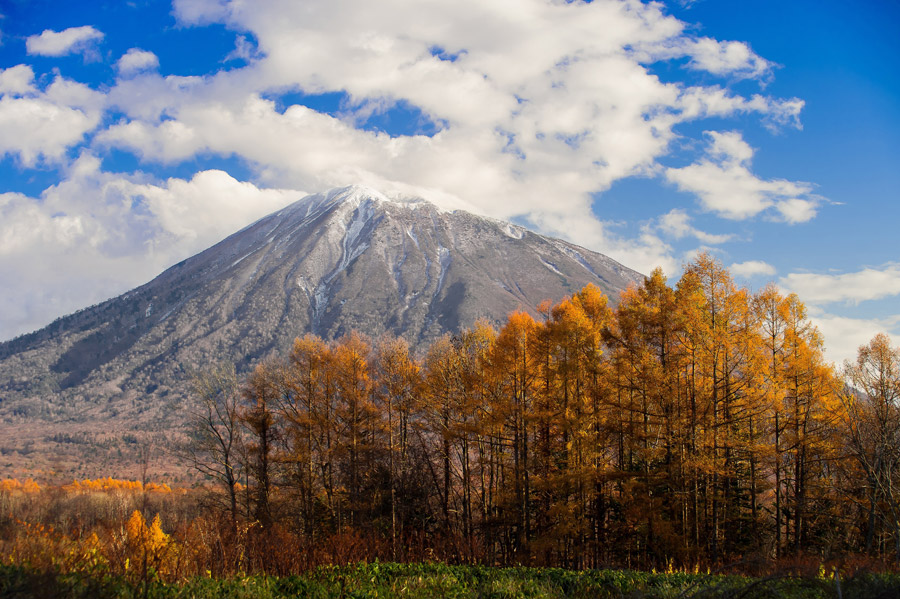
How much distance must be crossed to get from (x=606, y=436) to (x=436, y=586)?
13.9 m

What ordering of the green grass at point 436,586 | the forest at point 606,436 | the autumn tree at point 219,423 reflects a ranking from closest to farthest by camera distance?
the green grass at point 436,586
the forest at point 606,436
the autumn tree at point 219,423

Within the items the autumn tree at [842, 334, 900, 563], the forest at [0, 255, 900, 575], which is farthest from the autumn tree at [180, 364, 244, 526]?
the autumn tree at [842, 334, 900, 563]

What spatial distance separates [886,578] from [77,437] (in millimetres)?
230284

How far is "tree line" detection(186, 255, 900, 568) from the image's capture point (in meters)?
17.9

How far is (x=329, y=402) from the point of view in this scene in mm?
27750

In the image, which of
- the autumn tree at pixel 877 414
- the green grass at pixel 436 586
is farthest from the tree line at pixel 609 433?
the green grass at pixel 436 586

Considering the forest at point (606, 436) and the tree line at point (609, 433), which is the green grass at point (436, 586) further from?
the tree line at point (609, 433)

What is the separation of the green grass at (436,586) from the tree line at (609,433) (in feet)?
17.7

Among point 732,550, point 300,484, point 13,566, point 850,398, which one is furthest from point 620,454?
point 13,566

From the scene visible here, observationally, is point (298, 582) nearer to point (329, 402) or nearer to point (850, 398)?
point (850, 398)

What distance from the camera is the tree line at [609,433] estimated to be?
17906 mm

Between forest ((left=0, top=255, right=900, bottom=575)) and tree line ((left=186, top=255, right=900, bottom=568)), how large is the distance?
0.32 ft

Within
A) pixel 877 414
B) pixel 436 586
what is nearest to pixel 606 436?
pixel 877 414

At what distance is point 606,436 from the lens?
2038 cm
